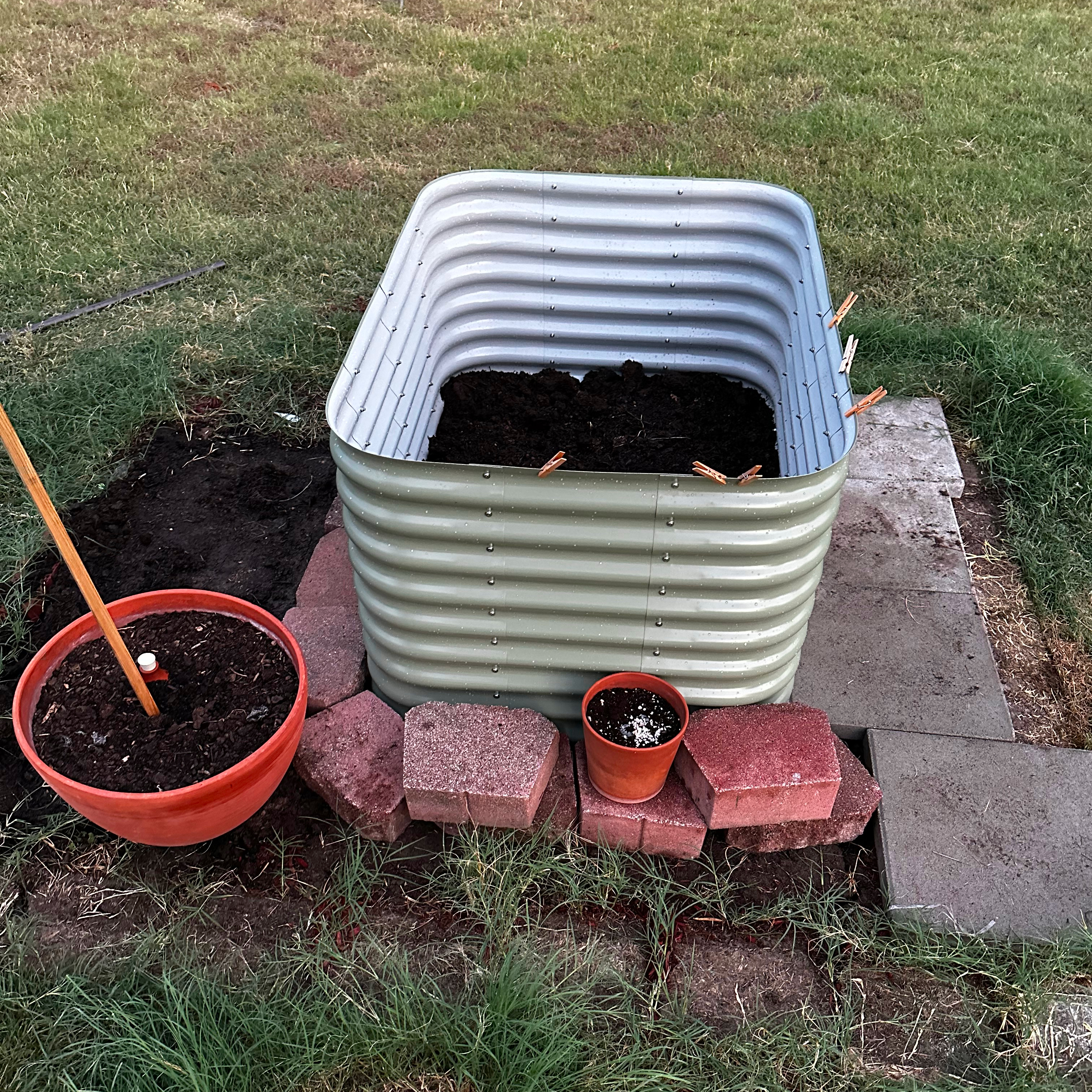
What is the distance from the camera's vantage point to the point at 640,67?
7668 millimetres

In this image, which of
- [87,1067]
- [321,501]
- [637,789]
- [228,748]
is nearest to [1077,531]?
[637,789]

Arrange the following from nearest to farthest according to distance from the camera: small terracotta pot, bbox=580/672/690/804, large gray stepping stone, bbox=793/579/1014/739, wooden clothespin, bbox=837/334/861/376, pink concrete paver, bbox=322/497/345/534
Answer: small terracotta pot, bbox=580/672/690/804
wooden clothespin, bbox=837/334/861/376
large gray stepping stone, bbox=793/579/1014/739
pink concrete paver, bbox=322/497/345/534

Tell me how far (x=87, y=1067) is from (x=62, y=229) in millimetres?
4818

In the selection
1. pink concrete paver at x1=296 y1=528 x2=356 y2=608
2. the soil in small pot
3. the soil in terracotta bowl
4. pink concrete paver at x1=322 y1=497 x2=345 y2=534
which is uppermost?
the soil in small pot

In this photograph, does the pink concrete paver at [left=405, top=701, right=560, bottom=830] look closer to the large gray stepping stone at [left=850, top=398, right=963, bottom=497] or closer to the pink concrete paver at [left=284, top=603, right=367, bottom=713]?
the pink concrete paver at [left=284, top=603, right=367, bottom=713]

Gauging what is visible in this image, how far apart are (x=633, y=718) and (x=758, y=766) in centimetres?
34

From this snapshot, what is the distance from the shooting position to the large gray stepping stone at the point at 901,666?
290 cm

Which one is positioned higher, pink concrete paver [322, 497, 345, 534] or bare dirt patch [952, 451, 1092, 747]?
pink concrete paver [322, 497, 345, 534]

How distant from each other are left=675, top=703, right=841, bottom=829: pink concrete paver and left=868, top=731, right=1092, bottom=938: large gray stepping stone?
0.27m

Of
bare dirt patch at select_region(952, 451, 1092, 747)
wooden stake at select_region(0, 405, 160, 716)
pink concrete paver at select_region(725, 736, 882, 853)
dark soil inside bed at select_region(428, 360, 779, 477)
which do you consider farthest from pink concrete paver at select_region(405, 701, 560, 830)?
bare dirt patch at select_region(952, 451, 1092, 747)

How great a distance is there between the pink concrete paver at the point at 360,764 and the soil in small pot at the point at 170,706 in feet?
0.83

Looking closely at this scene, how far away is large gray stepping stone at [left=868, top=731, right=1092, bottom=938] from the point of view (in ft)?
8.00

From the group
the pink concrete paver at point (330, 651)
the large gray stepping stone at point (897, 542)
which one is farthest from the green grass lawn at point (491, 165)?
the pink concrete paver at point (330, 651)

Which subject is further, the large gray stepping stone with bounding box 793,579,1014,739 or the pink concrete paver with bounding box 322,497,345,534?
the pink concrete paver with bounding box 322,497,345,534
